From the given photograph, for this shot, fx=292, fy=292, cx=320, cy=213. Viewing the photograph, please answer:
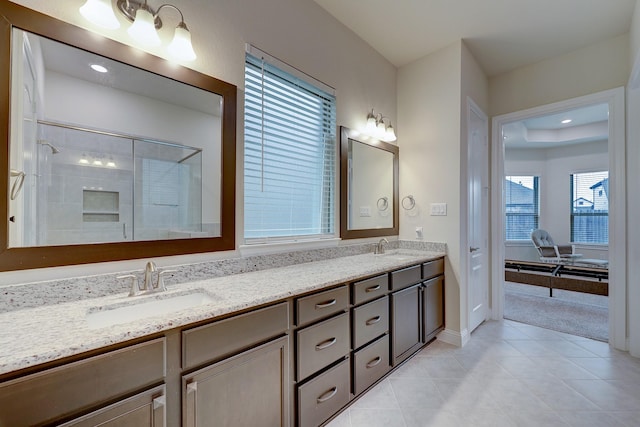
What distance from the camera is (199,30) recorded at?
1630 millimetres

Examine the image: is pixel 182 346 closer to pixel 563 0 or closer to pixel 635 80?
pixel 563 0

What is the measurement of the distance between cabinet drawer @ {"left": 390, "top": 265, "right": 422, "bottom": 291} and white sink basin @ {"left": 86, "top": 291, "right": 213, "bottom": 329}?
130 cm

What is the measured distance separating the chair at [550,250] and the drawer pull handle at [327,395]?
221 inches

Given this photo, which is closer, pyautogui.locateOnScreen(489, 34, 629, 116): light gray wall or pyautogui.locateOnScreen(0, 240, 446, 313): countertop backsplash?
pyautogui.locateOnScreen(0, 240, 446, 313): countertop backsplash

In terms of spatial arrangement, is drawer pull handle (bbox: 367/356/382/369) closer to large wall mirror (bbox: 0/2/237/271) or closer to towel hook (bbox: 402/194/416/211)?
large wall mirror (bbox: 0/2/237/271)

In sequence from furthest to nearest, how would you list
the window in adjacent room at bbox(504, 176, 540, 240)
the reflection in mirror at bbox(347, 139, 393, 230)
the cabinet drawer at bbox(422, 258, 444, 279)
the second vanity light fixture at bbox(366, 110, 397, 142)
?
the window in adjacent room at bbox(504, 176, 540, 240), the second vanity light fixture at bbox(366, 110, 397, 142), the reflection in mirror at bbox(347, 139, 393, 230), the cabinet drawer at bbox(422, 258, 444, 279)

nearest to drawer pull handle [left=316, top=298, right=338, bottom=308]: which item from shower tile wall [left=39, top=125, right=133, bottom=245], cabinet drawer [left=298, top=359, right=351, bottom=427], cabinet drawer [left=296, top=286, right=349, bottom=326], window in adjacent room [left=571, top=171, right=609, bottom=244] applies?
cabinet drawer [left=296, top=286, right=349, bottom=326]

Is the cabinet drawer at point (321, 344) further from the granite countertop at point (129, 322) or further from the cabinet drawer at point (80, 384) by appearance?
the cabinet drawer at point (80, 384)

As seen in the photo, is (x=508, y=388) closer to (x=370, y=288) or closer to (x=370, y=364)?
(x=370, y=364)

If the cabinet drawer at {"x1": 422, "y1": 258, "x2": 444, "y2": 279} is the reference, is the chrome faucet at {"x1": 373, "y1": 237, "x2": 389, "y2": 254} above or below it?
above

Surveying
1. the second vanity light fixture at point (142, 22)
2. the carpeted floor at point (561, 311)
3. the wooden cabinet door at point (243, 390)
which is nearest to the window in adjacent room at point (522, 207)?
the carpeted floor at point (561, 311)

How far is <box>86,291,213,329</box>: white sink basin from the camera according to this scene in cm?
116

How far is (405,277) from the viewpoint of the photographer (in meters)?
2.25

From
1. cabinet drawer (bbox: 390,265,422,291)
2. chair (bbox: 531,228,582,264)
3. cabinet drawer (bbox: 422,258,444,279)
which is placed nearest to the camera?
cabinet drawer (bbox: 390,265,422,291)
